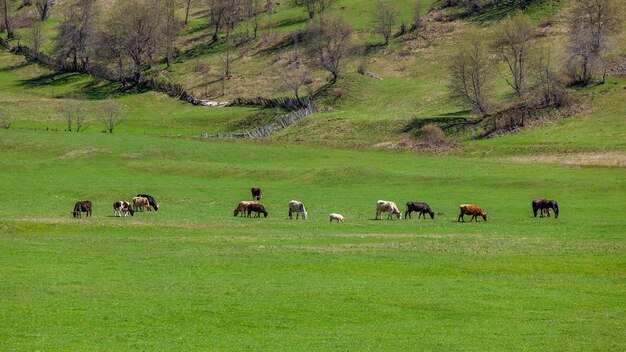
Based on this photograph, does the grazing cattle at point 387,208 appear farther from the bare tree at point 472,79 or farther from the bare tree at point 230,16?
the bare tree at point 230,16

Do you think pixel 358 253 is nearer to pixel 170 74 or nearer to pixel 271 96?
pixel 271 96

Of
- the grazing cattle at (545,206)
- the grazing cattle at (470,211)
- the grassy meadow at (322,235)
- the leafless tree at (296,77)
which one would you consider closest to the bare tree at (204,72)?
the leafless tree at (296,77)

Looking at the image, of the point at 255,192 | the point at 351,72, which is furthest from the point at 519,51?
the point at 255,192

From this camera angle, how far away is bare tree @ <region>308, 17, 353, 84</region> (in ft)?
416

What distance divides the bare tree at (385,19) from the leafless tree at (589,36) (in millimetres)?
27680

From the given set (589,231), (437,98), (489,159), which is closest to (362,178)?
(489,159)

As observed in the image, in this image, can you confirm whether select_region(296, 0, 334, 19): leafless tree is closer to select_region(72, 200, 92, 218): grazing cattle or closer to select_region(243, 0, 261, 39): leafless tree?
select_region(243, 0, 261, 39): leafless tree

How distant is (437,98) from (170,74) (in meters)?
45.2

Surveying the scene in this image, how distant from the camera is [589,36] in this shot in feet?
360

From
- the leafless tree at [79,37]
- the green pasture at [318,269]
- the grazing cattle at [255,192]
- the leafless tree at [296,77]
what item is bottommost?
the green pasture at [318,269]

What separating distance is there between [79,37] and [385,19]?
47.1m

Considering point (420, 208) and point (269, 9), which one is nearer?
point (420, 208)

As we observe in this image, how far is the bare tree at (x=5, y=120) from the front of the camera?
111m

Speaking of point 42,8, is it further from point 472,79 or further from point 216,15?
point 472,79
